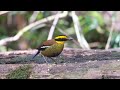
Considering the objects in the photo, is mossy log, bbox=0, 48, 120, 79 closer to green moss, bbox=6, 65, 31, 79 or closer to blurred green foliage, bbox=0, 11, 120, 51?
green moss, bbox=6, 65, 31, 79

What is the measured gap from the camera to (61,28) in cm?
390

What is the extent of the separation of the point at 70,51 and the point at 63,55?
122mm

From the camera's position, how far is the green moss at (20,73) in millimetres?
1623

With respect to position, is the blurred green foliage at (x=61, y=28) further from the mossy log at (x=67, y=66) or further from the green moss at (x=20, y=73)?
the green moss at (x=20, y=73)

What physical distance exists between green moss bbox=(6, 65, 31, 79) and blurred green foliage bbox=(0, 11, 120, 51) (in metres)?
1.80

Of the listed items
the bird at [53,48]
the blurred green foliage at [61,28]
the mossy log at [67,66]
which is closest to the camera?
the mossy log at [67,66]

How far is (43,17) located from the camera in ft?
12.5

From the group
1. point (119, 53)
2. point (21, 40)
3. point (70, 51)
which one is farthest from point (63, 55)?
point (21, 40)

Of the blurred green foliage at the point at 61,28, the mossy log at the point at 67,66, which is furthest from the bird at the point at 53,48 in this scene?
the blurred green foliage at the point at 61,28

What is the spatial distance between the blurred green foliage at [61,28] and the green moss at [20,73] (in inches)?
70.9

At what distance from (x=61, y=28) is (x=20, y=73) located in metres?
2.26

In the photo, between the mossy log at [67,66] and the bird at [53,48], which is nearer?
the mossy log at [67,66]
